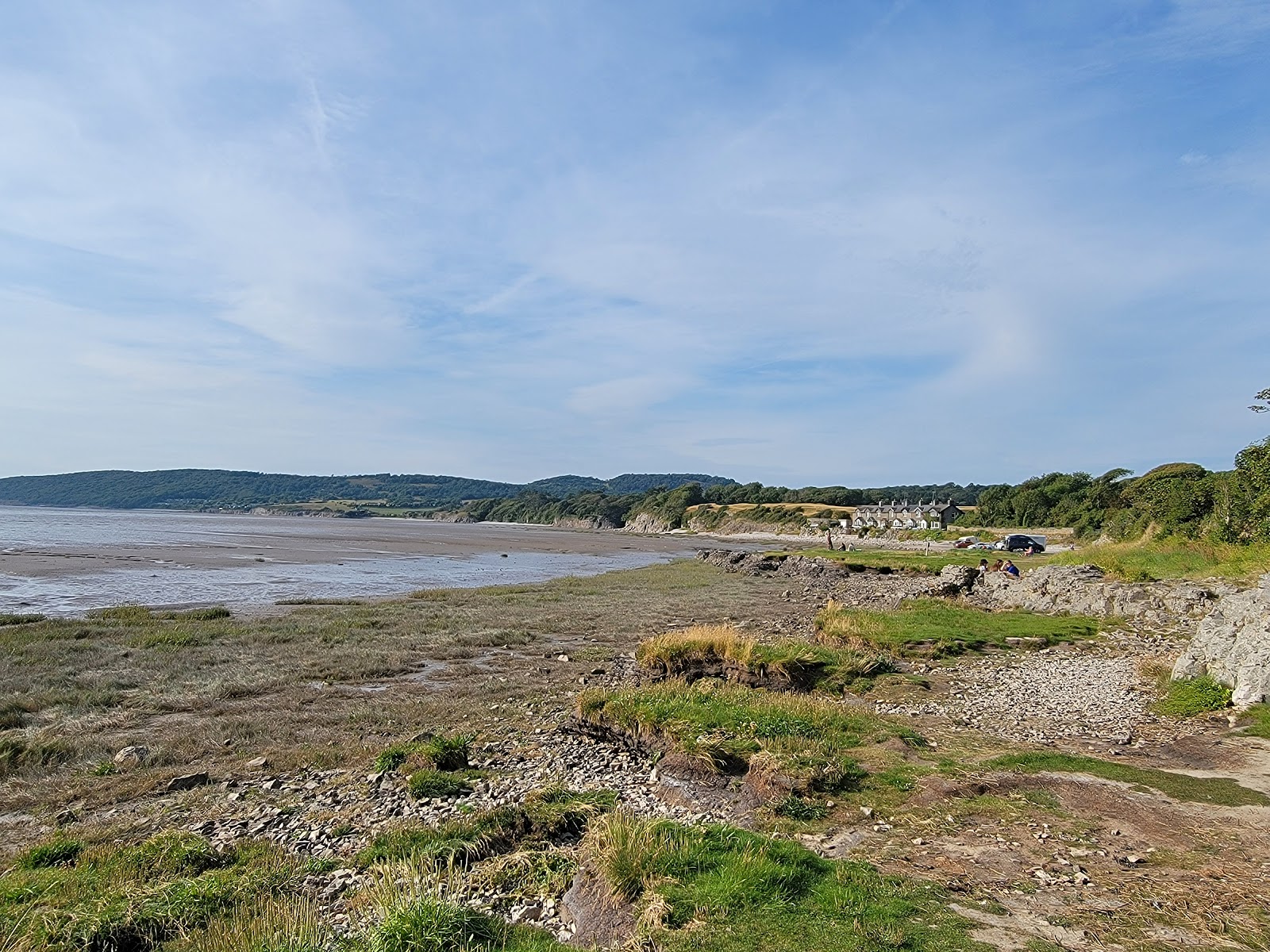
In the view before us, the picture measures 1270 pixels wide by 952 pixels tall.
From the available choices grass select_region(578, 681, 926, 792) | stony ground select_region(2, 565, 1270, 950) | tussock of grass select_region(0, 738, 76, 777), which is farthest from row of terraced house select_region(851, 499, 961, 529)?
tussock of grass select_region(0, 738, 76, 777)

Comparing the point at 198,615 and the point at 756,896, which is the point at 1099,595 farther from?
the point at 198,615

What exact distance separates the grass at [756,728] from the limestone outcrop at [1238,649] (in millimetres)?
6840

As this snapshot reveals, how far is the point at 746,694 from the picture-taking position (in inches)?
589

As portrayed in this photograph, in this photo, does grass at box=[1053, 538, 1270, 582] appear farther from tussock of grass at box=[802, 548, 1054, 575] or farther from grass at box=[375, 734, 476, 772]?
grass at box=[375, 734, 476, 772]

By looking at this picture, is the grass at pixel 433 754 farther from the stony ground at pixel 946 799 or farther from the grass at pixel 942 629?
the grass at pixel 942 629

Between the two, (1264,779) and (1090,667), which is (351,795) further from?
(1090,667)

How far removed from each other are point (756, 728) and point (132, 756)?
38.4 feet

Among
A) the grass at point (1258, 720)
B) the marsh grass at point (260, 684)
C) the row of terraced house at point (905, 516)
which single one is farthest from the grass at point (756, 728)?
the row of terraced house at point (905, 516)

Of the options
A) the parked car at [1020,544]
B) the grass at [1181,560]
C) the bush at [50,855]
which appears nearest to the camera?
the bush at [50,855]

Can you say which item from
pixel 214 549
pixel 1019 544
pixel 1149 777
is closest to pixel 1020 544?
pixel 1019 544

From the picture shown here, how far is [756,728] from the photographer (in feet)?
40.0

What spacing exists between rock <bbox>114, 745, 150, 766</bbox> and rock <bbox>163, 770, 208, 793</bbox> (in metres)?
1.53

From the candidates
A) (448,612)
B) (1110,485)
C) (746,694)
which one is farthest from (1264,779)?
(1110,485)

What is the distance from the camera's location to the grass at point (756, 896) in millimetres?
5742
